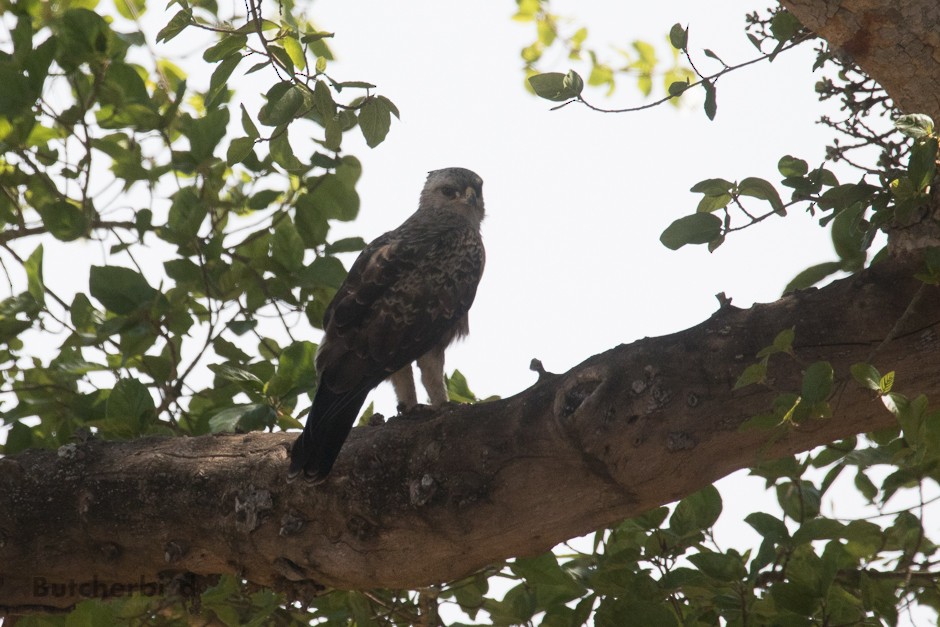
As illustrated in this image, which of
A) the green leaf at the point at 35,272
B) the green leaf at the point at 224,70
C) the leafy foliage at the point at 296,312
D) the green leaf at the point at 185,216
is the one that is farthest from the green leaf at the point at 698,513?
the green leaf at the point at 35,272

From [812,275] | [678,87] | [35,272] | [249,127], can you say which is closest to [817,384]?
[812,275]

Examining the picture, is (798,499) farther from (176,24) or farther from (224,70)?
(176,24)

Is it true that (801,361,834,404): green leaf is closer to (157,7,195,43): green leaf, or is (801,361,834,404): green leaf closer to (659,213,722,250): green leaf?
(659,213,722,250): green leaf

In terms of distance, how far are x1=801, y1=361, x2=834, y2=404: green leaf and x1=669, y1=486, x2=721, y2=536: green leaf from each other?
102 centimetres

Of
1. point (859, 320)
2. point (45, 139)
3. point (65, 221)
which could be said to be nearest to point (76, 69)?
point (45, 139)

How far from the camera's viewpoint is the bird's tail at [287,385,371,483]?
2891mm

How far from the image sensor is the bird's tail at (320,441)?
9.48 ft

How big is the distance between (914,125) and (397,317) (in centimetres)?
238

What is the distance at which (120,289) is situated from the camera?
3746mm

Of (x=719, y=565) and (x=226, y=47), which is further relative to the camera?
(x=719, y=565)

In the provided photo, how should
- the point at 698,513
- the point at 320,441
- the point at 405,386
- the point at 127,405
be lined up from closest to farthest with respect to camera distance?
1. the point at 320,441
2. the point at 698,513
3. the point at 127,405
4. the point at 405,386

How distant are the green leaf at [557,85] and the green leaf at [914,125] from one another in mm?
865

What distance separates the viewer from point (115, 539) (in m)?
3.05

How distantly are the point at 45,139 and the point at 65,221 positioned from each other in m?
0.47
